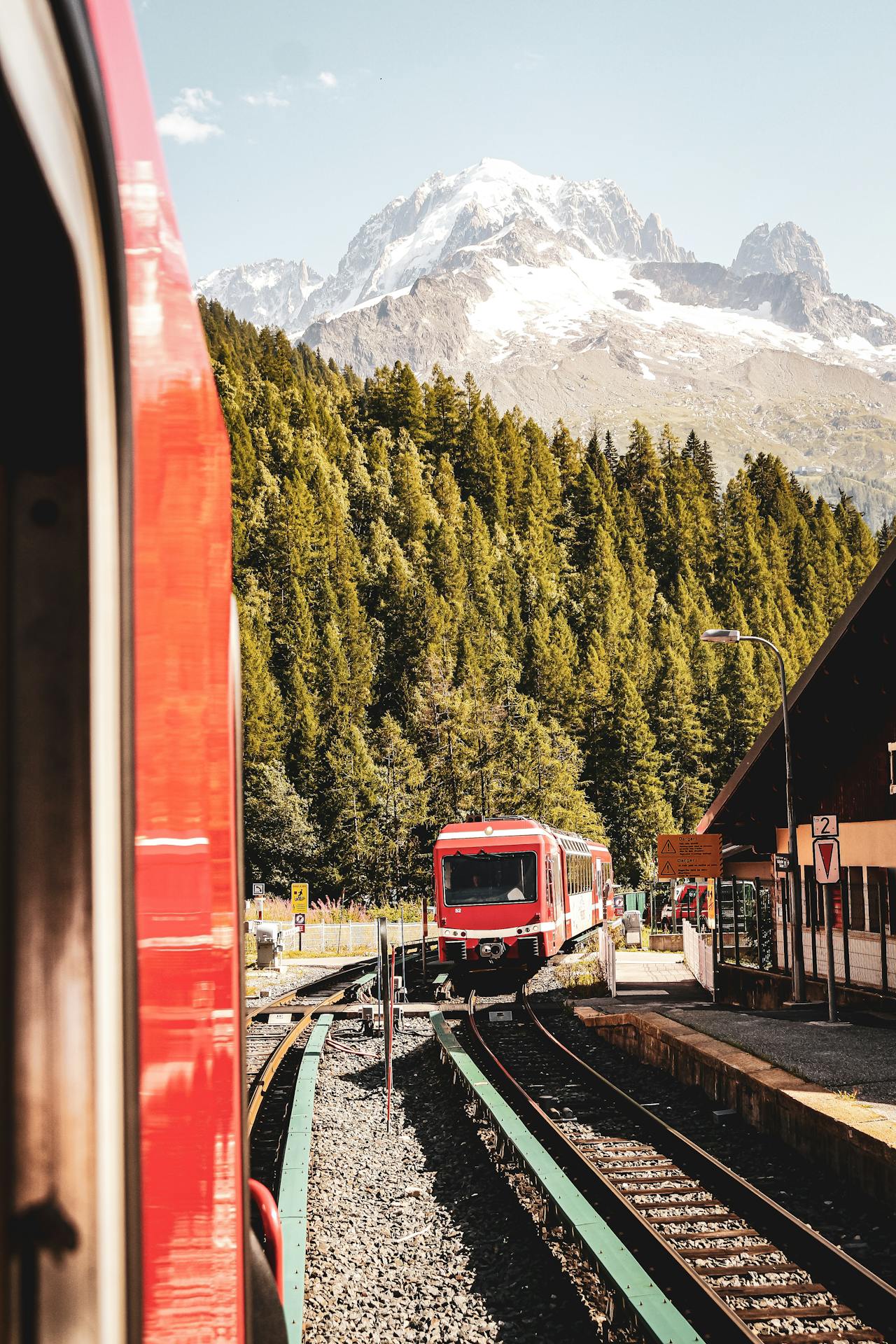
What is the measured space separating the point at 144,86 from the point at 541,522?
12153 centimetres

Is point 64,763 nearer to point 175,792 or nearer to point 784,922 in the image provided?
point 175,792

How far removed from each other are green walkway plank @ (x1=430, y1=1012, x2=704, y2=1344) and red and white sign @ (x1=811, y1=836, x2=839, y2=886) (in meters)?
5.69

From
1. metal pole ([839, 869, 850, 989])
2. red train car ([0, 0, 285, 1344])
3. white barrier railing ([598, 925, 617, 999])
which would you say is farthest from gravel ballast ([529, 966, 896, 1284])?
red train car ([0, 0, 285, 1344])

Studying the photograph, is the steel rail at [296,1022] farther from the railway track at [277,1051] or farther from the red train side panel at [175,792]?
the red train side panel at [175,792]

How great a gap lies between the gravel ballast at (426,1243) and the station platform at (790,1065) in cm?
234

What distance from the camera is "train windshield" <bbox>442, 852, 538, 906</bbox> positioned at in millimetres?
23484

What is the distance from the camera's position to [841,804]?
19.6 meters

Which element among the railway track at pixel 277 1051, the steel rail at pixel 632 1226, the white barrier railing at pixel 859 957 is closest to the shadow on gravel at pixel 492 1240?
the steel rail at pixel 632 1226

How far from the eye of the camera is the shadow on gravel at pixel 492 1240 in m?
6.53

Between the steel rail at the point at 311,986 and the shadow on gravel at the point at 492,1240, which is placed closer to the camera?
the shadow on gravel at the point at 492,1240

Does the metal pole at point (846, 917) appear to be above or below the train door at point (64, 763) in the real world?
below

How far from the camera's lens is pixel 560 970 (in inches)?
1113

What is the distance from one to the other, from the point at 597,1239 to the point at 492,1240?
1.06 m

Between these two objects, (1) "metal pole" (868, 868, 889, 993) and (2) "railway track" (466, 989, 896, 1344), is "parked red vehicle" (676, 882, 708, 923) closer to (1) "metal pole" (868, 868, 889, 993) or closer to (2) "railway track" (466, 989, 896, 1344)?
(1) "metal pole" (868, 868, 889, 993)
